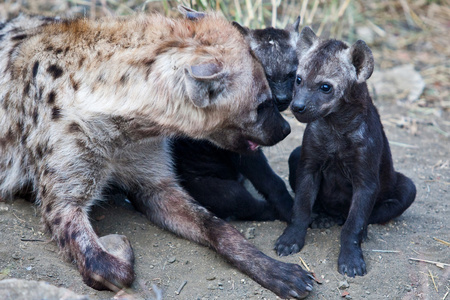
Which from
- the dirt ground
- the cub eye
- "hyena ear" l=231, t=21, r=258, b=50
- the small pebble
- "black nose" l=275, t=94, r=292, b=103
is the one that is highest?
"hyena ear" l=231, t=21, r=258, b=50

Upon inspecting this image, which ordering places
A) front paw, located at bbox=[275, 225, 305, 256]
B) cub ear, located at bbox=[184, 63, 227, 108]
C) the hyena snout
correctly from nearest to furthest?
1. cub ear, located at bbox=[184, 63, 227, 108]
2. the hyena snout
3. front paw, located at bbox=[275, 225, 305, 256]

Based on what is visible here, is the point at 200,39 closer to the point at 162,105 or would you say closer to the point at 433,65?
the point at 162,105

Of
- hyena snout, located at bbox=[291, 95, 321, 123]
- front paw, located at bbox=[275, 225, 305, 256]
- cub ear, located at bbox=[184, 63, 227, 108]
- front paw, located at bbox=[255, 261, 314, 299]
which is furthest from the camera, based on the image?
front paw, located at bbox=[275, 225, 305, 256]

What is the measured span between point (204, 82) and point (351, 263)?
105cm

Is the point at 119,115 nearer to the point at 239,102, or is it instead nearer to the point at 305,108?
the point at 239,102

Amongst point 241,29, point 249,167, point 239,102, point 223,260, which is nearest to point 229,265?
point 223,260

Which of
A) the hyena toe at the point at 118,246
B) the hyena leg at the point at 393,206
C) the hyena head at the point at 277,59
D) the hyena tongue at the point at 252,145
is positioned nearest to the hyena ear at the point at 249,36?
the hyena head at the point at 277,59

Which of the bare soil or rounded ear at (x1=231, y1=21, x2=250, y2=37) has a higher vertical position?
rounded ear at (x1=231, y1=21, x2=250, y2=37)

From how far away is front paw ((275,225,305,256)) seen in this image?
9.21ft

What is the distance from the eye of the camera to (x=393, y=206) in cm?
304

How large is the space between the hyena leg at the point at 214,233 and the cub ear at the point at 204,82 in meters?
0.66

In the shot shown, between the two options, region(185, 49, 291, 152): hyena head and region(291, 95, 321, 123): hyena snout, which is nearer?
region(185, 49, 291, 152): hyena head

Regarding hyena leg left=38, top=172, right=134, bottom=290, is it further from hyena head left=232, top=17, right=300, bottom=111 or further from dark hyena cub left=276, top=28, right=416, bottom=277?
hyena head left=232, top=17, right=300, bottom=111

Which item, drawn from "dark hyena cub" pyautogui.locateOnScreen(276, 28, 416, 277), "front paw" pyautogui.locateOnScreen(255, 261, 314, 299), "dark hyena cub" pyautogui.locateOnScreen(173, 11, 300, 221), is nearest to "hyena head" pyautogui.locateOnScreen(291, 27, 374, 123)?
"dark hyena cub" pyautogui.locateOnScreen(276, 28, 416, 277)
